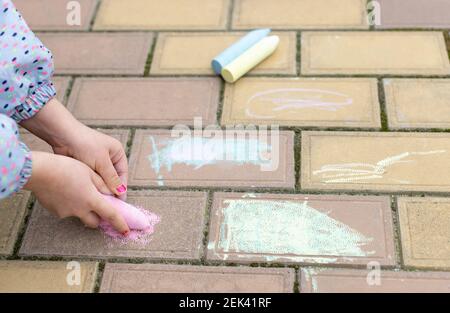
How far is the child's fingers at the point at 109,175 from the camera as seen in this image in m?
1.67

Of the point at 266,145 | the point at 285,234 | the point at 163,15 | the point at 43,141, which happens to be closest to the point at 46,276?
the point at 43,141

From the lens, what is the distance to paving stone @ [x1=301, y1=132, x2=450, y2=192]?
67.9 inches

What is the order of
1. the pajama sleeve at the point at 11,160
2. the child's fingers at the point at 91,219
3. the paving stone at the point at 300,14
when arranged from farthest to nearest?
1. the paving stone at the point at 300,14
2. the child's fingers at the point at 91,219
3. the pajama sleeve at the point at 11,160

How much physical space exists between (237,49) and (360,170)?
0.61 meters

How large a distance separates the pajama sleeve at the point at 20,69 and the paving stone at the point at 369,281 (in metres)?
0.80

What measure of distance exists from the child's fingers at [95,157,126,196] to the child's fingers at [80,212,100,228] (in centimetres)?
9

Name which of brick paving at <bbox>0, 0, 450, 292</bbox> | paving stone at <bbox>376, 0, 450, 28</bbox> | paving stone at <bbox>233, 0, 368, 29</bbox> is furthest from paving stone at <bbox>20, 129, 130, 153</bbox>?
paving stone at <bbox>376, 0, 450, 28</bbox>

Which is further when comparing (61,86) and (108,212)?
(61,86)

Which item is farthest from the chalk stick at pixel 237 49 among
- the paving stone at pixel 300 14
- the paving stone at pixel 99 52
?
the paving stone at pixel 99 52

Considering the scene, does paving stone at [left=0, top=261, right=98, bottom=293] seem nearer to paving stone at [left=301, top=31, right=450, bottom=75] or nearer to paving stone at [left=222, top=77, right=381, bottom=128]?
paving stone at [left=222, top=77, right=381, bottom=128]

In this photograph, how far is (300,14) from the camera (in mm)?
2328

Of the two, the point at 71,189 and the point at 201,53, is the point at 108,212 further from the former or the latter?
the point at 201,53

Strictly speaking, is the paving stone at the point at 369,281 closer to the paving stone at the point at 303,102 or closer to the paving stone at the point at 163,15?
Result: the paving stone at the point at 303,102
